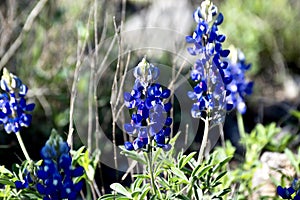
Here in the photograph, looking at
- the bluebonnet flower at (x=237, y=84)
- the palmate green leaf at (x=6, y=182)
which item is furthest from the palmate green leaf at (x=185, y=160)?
the bluebonnet flower at (x=237, y=84)

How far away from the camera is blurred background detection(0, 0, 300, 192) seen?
383cm

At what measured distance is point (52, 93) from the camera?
Answer: 3.97 metres

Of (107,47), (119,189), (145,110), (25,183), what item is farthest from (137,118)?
(107,47)

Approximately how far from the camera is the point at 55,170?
1.74 meters

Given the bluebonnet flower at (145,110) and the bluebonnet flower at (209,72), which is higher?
the bluebonnet flower at (209,72)

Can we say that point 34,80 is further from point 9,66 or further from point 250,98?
point 250,98

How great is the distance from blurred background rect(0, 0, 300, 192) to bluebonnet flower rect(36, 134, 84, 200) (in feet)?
3.45

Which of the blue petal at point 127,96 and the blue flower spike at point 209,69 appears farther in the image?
the blue flower spike at point 209,69

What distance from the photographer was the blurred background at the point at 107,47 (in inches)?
151

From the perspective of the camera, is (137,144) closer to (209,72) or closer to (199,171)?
(199,171)

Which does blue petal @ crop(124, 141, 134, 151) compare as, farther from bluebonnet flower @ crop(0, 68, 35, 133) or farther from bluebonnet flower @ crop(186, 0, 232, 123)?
bluebonnet flower @ crop(0, 68, 35, 133)

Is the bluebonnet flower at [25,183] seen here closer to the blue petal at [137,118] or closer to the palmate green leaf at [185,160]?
the blue petal at [137,118]

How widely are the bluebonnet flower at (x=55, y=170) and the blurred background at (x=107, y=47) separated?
105cm

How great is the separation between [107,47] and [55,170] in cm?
251
